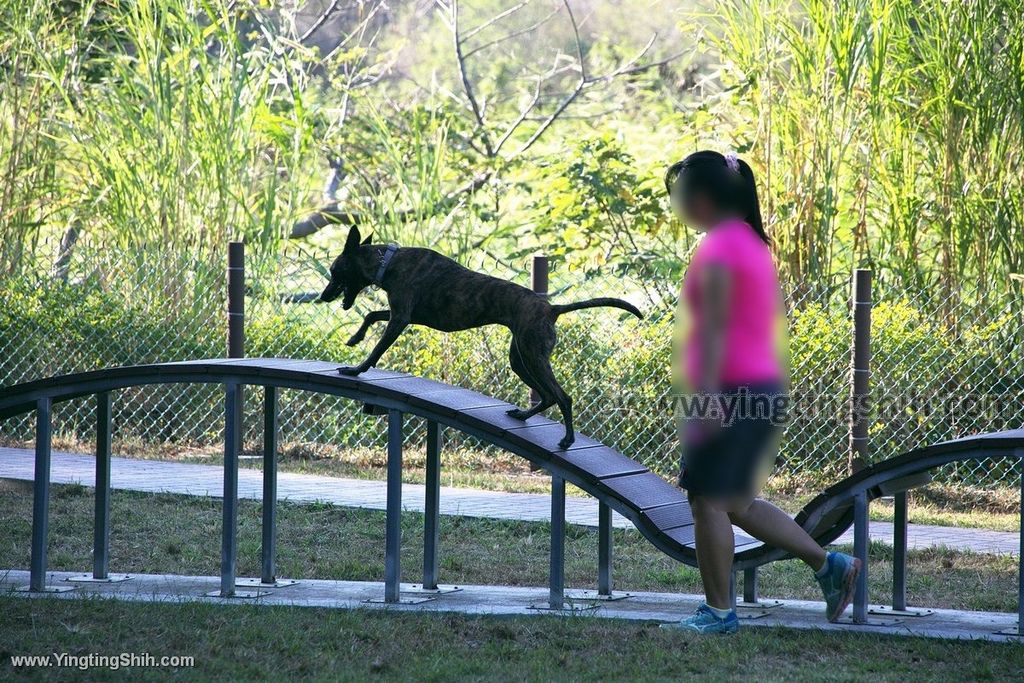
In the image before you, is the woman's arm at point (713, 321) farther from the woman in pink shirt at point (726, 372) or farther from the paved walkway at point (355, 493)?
the paved walkway at point (355, 493)

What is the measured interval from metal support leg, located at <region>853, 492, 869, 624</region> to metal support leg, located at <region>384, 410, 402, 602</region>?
73.4 inches

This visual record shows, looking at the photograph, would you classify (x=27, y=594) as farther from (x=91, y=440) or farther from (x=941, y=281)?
(x=941, y=281)

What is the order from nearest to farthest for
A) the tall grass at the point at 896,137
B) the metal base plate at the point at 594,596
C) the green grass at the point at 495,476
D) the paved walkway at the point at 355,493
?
the metal base plate at the point at 594,596 < the paved walkway at the point at 355,493 < the green grass at the point at 495,476 < the tall grass at the point at 896,137

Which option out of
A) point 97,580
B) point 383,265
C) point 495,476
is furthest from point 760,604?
point 495,476

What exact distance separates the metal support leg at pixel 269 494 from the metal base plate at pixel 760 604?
2.07 metres

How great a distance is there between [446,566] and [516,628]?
58.8 inches

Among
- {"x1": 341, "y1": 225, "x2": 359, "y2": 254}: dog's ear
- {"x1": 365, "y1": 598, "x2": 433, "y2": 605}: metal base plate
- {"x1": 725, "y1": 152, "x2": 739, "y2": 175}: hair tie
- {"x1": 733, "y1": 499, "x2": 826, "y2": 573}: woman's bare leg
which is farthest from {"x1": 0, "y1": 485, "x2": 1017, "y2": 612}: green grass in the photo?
{"x1": 725, "y1": 152, "x2": 739, "y2": 175}: hair tie

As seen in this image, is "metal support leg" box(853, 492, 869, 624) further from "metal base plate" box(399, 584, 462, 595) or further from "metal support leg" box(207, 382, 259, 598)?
"metal support leg" box(207, 382, 259, 598)

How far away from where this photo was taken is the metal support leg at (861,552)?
4879 millimetres

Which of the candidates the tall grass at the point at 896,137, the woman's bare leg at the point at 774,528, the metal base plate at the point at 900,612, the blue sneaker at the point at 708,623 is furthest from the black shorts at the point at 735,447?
the tall grass at the point at 896,137

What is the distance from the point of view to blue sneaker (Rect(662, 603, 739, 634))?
15.1 ft

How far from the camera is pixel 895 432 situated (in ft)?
27.5

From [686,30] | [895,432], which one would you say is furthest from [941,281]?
[686,30]

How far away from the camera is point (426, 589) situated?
545cm
